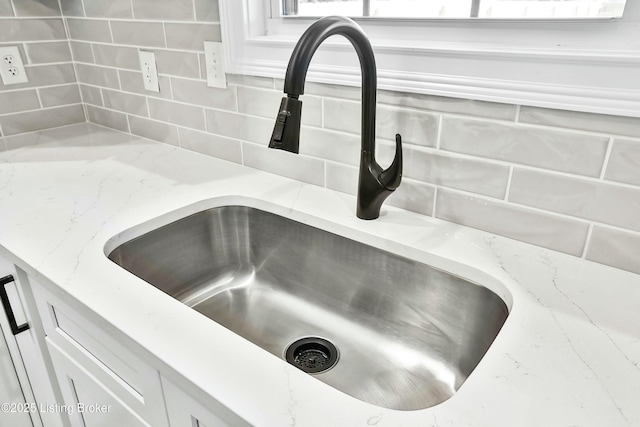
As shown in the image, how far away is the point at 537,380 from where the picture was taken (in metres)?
0.52

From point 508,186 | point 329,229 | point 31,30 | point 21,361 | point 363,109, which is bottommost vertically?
point 21,361

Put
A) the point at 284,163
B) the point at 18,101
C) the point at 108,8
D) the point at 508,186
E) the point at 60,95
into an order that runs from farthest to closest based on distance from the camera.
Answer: the point at 60,95
the point at 18,101
the point at 108,8
the point at 284,163
the point at 508,186

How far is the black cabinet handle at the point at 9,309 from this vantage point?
2.87ft

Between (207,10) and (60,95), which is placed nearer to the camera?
(207,10)

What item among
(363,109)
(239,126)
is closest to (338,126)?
(363,109)

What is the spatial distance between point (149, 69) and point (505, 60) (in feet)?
3.27

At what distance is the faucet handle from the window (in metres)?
0.28

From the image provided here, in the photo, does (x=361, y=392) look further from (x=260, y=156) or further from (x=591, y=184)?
(x=260, y=156)

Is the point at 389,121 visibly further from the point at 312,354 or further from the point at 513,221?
the point at 312,354

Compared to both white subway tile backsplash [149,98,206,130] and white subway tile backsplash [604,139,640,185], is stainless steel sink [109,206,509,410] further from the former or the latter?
white subway tile backsplash [149,98,206,130]

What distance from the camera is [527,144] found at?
76cm

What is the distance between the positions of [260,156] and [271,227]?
23 cm

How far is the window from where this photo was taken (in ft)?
2.41

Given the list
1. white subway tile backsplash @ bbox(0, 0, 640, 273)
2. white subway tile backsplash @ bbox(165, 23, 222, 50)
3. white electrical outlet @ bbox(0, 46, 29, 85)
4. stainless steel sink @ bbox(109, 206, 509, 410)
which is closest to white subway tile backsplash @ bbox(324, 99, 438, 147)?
white subway tile backsplash @ bbox(0, 0, 640, 273)
